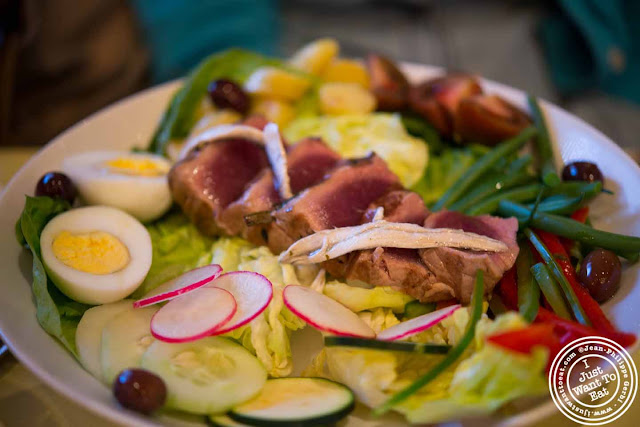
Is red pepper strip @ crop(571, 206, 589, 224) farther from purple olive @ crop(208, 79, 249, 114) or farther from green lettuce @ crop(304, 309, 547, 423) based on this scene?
purple olive @ crop(208, 79, 249, 114)

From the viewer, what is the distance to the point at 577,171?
112 inches

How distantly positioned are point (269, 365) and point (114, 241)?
3.00 ft

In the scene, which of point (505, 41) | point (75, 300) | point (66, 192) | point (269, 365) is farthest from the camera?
point (505, 41)

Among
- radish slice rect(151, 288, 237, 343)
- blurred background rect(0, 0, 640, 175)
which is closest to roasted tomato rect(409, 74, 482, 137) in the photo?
radish slice rect(151, 288, 237, 343)

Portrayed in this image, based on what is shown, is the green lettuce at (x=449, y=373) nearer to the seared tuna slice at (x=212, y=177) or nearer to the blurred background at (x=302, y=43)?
the seared tuna slice at (x=212, y=177)

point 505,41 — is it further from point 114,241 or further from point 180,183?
point 114,241

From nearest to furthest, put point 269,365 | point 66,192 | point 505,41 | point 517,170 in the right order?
1. point 269,365
2. point 66,192
3. point 517,170
4. point 505,41

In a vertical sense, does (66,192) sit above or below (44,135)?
above

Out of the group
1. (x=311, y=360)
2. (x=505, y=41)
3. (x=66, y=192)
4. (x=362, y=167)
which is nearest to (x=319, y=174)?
(x=362, y=167)

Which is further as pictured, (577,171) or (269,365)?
(577,171)

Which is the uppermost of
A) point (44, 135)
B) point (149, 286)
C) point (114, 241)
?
point (114, 241)

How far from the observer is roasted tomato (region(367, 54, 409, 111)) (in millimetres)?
3652

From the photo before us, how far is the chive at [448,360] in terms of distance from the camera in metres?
1.84

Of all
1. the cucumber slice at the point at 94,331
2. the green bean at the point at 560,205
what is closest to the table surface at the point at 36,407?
the cucumber slice at the point at 94,331
